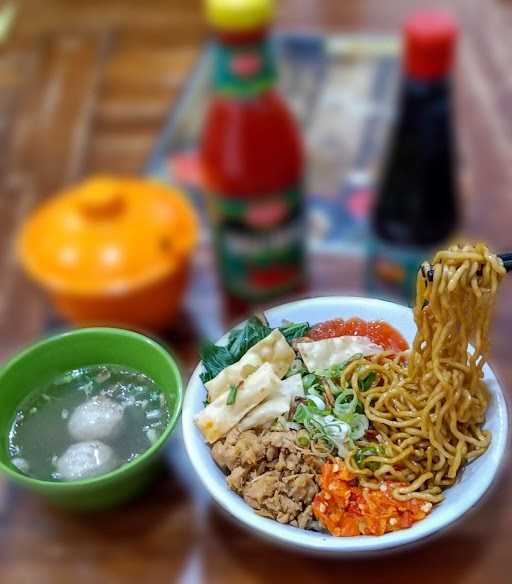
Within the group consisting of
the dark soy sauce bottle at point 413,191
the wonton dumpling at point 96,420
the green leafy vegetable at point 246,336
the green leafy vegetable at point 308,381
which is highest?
the green leafy vegetable at point 246,336

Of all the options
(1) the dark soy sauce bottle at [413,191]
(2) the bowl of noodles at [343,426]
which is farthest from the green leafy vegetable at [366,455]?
(1) the dark soy sauce bottle at [413,191]

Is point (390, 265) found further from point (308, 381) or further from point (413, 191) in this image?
point (308, 381)

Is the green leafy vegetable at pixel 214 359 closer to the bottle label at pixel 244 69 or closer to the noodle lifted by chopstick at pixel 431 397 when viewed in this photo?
the noodle lifted by chopstick at pixel 431 397

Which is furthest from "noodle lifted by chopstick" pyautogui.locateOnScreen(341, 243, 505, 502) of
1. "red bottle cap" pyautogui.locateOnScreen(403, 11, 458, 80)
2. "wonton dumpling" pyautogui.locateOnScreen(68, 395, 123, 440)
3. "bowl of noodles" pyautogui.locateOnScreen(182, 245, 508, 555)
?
"red bottle cap" pyautogui.locateOnScreen(403, 11, 458, 80)

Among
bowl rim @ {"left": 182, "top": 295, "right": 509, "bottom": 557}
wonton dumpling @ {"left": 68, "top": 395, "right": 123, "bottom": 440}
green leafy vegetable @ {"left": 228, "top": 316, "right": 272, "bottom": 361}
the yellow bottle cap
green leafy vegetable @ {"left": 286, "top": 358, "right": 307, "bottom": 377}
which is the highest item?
the yellow bottle cap

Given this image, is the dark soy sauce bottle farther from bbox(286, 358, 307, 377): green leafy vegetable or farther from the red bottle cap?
bbox(286, 358, 307, 377): green leafy vegetable

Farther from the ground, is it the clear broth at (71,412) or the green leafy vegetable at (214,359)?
the green leafy vegetable at (214,359)

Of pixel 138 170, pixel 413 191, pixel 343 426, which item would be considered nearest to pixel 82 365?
pixel 343 426
